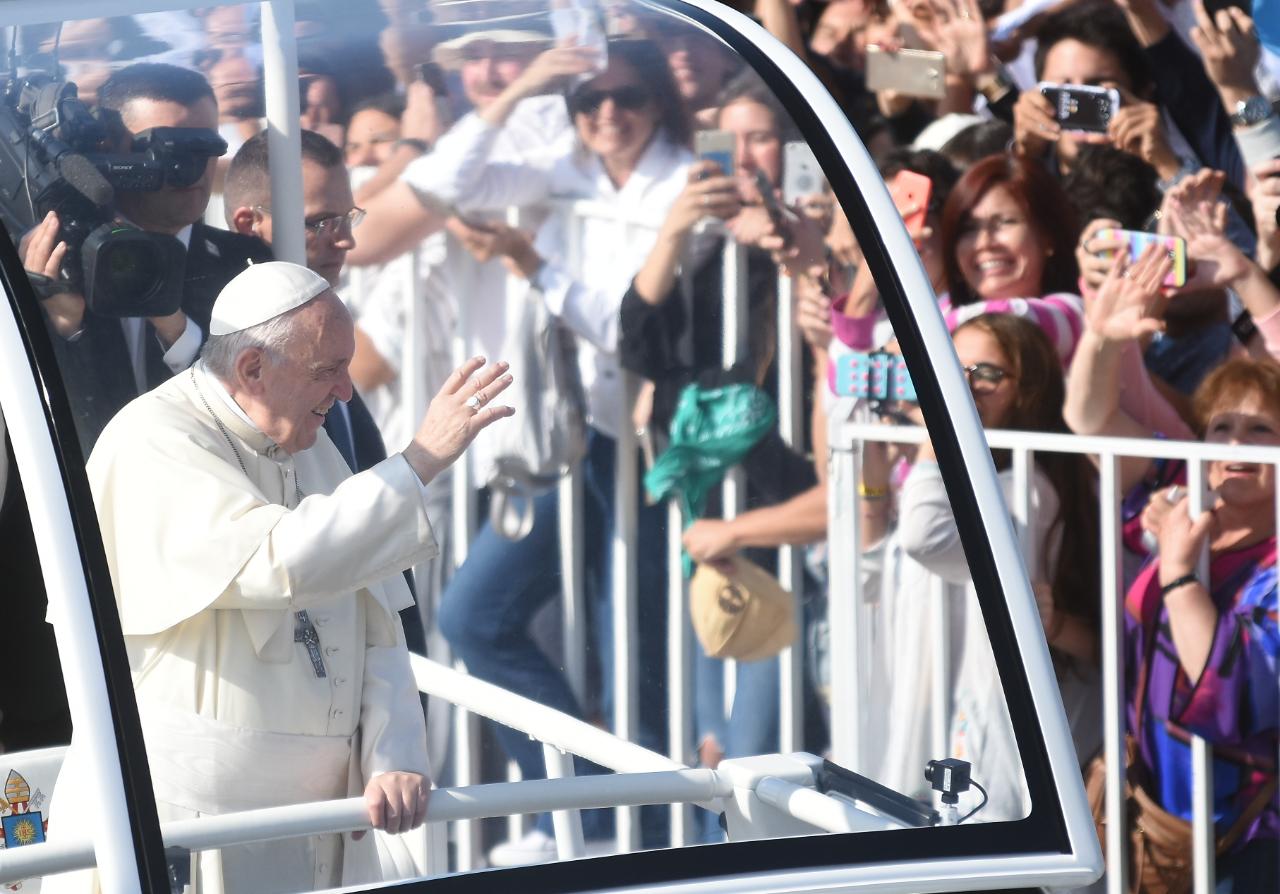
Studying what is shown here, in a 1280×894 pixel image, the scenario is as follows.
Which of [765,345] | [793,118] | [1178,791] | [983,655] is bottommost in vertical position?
[1178,791]

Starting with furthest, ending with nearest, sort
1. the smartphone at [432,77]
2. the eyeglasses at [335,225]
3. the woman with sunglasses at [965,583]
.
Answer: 1. the woman with sunglasses at [965,583]
2. the smartphone at [432,77]
3. the eyeglasses at [335,225]

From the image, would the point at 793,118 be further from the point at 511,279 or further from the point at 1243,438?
the point at 1243,438

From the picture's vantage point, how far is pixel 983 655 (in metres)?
3.51

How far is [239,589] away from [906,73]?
2709mm

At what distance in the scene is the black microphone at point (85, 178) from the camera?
190 cm

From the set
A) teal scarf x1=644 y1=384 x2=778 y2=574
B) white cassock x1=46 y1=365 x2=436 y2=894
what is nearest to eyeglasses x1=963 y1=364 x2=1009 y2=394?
teal scarf x1=644 y1=384 x2=778 y2=574

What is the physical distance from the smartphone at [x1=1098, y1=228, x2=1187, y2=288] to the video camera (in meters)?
2.12

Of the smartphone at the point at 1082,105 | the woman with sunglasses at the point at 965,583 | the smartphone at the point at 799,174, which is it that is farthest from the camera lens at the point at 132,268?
the smartphone at the point at 1082,105

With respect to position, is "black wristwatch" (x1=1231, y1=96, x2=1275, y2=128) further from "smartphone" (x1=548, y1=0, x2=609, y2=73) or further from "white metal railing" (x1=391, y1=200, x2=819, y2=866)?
"smartphone" (x1=548, y1=0, x2=609, y2=73)

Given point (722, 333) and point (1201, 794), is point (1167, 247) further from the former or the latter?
point (722, 333)

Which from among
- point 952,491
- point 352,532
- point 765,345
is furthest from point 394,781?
point 765,345

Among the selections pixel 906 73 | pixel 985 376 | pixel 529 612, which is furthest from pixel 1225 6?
pixel 529 612

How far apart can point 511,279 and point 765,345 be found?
1.44 feet

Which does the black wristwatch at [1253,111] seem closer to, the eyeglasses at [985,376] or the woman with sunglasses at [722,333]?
the eyeglasses at [985,376]
